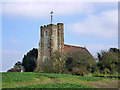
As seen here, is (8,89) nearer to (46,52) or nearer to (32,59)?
(46,52)

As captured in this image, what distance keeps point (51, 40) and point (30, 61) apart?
985cm

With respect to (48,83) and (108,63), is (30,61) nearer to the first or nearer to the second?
(108,63)

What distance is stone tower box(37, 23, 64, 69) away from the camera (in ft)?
143

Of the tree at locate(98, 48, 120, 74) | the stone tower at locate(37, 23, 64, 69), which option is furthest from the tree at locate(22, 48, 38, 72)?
the tree at locate(98, 48, 120, 74)

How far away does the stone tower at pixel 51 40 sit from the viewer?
43500 millimetres

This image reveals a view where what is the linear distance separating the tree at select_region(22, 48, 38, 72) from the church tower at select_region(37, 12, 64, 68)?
182 inches

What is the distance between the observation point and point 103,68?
36.7 meters

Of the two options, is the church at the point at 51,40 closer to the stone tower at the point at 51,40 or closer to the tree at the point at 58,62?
the stone tower at the point at 51,40

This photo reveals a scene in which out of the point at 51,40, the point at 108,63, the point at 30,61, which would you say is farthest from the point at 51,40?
the point at 108,63

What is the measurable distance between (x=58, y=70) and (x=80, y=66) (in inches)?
178

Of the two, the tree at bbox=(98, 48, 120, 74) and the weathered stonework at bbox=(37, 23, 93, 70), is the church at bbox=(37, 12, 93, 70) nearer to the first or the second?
the weathered stonework at bbox=(37, 23, 93, 70)

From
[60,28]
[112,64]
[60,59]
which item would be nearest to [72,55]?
[60,59]

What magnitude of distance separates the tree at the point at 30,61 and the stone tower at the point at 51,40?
461cm

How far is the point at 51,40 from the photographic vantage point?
43.3 meters
